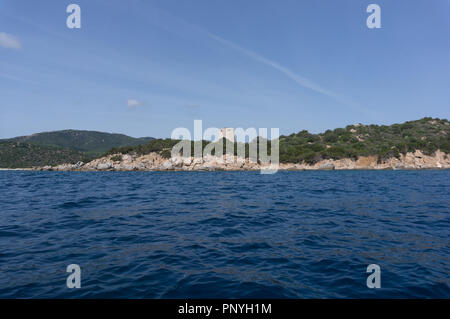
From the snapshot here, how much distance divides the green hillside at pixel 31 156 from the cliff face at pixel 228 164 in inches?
1724

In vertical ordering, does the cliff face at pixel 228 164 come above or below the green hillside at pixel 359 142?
below

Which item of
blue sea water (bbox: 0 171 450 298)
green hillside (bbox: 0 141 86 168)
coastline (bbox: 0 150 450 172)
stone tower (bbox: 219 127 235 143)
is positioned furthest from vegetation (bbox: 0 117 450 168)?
blue sea water (bbox: 0 171 450 298)

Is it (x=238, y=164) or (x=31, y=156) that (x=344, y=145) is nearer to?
(x=238, y=164)

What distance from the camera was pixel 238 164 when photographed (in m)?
78.9

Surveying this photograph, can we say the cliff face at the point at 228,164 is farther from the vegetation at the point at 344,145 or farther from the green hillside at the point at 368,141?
the green hillside at the point at 368,141

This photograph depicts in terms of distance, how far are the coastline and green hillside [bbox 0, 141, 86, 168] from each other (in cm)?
4595

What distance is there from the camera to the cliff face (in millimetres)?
73494

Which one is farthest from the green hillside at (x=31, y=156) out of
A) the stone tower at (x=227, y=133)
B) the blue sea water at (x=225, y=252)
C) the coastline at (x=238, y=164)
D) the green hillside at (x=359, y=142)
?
the blue sea water at (x=225, y=252)

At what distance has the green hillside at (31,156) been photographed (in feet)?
399

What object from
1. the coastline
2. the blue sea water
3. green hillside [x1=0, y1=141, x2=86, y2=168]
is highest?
green hillside [x1=0, y1=141, x2=86, y2=168]

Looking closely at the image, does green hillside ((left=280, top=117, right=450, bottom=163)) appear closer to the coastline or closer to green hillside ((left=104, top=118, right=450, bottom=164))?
green hillside ((left=104, top=118, right=450, bottom=164))

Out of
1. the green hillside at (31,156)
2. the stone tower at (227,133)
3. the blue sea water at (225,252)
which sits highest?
the stone tower at (227,133)

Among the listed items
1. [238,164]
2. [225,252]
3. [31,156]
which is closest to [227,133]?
[238,164]

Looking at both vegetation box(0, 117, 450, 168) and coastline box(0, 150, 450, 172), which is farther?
vegetation box(0, 117, 450, 168)
